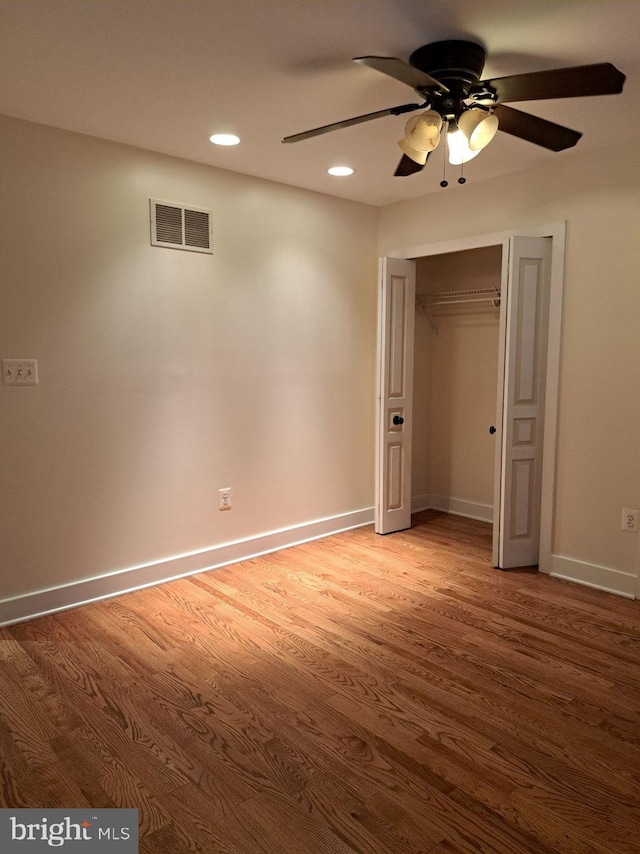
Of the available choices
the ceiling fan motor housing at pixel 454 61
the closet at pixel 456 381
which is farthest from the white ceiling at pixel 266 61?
the closet at pixel 456 381

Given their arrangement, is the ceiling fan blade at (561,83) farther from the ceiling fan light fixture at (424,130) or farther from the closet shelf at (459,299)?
the closet shelf at (459,299)

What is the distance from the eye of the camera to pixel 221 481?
4035 mm

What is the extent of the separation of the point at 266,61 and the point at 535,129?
1.08 meters

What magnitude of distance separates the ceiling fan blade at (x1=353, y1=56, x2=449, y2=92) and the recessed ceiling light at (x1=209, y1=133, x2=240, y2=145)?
1.38 meters

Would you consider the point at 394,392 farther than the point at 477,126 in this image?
Yes

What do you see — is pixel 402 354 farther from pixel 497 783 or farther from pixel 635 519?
pixel 497 783

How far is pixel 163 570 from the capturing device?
3.77 metres

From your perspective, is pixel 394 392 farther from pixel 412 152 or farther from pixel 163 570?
pixel 412 152

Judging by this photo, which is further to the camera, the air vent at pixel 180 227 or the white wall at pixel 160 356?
the air vent at pixel 180 227

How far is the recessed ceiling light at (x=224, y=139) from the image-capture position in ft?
10.6

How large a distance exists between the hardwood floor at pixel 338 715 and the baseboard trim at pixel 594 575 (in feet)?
0.29

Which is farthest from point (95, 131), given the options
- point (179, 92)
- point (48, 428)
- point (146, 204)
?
point (48, 428)

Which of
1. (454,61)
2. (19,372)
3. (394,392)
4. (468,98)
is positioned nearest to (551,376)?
(394,392)

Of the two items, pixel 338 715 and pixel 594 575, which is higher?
pixel 594 575
